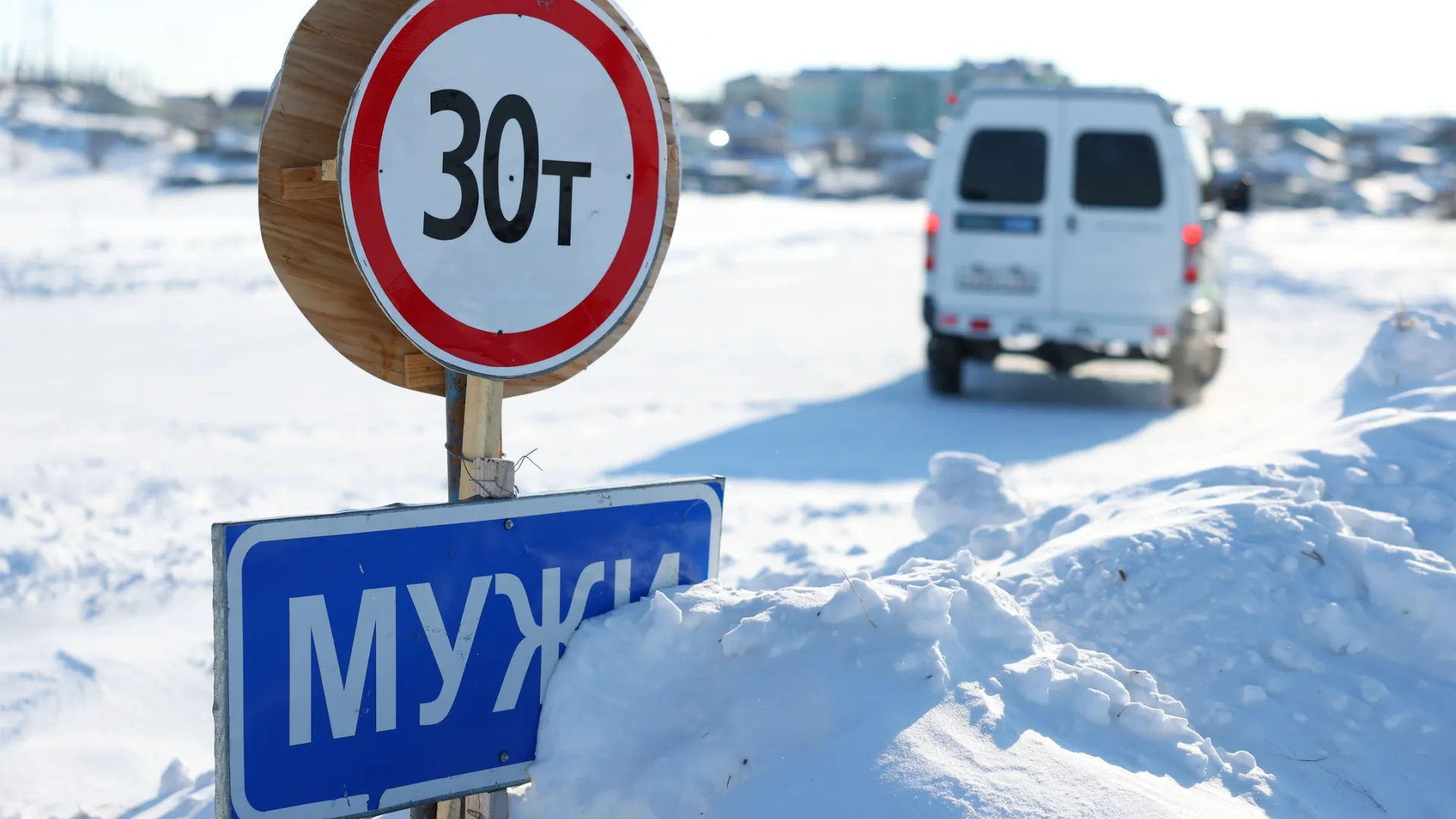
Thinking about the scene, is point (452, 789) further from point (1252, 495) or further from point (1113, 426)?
point (1113, 426)

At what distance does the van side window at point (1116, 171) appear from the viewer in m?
10.0

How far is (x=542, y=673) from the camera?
2.46 m

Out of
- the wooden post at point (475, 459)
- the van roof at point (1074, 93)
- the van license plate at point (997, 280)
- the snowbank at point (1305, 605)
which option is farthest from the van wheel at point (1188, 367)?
the wooden post at point (475, 459)

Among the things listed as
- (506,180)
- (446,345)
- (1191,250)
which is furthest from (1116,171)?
(446,345)

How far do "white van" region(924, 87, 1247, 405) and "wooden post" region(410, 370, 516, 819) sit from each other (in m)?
8.18

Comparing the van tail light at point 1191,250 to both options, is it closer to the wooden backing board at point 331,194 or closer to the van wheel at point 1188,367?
the van wheel at point 1188,367

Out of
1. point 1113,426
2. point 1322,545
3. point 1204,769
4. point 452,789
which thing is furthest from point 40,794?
point 1113,426

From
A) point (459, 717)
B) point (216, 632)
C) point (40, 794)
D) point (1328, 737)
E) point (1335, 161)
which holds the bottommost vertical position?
point (40, 794)

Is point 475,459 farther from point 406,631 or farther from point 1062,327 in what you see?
point 1062,327

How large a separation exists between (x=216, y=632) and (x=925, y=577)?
172 centimetres

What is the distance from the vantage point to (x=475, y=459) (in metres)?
2.39

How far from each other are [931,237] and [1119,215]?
1.44 meters

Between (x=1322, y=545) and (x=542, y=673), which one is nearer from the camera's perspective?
(x=542, y=673)

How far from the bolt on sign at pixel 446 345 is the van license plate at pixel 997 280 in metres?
8.09
